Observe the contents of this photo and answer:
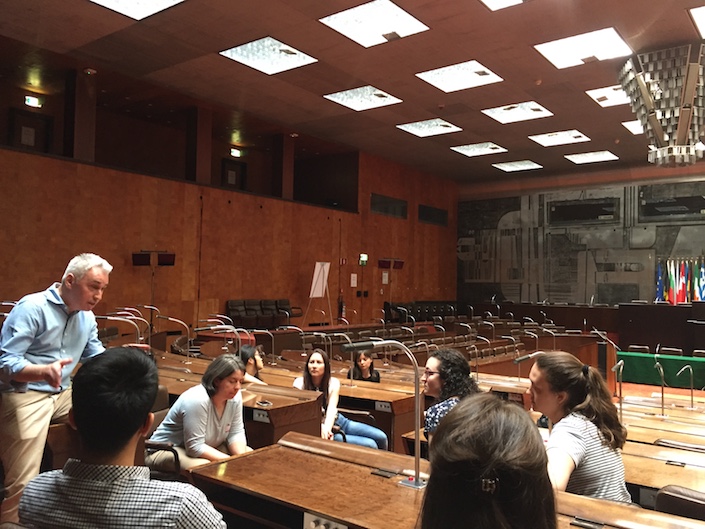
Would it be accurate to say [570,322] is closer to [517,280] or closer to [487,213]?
[517,280]

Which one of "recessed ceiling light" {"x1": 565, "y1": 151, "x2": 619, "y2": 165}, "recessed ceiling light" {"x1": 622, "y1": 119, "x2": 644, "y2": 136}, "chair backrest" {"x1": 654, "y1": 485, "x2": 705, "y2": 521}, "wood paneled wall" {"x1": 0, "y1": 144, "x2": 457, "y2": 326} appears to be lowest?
"chair backrest" {"x1": 654, "y1": 485, "x2": 705, "y2": 521}

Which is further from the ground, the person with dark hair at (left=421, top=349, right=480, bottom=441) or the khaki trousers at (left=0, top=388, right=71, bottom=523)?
the person with dark hair at (left=421, top=349, right=480, bottom=441)

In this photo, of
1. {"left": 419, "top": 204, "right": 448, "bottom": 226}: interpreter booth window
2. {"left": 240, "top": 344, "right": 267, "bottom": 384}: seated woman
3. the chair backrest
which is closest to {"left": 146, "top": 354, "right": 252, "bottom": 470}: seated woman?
{"left": 240, "top": 344, "right": 267, "bottom": 384}: seated woman

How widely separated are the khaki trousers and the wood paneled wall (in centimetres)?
721

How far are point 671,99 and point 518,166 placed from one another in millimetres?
9299

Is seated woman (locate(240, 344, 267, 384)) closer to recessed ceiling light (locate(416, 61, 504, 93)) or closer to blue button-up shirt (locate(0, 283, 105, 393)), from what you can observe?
blue button-up shirt (locate(0, 283, 105, 393))

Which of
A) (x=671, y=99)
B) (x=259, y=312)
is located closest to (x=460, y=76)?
(x=671, y=99)

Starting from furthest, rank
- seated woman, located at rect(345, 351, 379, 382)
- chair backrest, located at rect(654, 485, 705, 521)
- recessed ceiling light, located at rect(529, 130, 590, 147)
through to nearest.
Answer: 1. recessed ceiling light, located at rect(529, 130, 590, 147)
2. seated woman, located at rect(345, 351, 379, 382)
3. chair backrest, located at rect(654, 485, 705, 521)

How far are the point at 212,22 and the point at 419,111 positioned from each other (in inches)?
206

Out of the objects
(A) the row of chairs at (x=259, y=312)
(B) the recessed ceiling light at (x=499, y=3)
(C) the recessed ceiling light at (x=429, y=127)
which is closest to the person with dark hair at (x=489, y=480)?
(B) the recessed ceiling light at (x=499, y=3)

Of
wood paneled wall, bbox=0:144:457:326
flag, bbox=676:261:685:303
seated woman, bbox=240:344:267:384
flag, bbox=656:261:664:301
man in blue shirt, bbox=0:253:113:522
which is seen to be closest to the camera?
man in blue shirt, bbox=0:253:113:522

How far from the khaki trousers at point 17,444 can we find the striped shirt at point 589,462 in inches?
87.8

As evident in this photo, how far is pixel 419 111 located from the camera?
1228 cm

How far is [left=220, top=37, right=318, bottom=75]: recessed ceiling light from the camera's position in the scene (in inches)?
366
